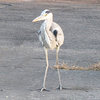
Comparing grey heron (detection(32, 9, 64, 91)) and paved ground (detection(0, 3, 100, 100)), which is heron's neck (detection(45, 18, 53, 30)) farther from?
paved ground (detection(0, 3, 100, 100))

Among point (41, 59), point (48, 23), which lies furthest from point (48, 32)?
point (41, 59)

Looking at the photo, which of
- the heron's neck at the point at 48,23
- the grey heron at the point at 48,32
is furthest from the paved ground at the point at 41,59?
the heron's neck at the point at 48,23

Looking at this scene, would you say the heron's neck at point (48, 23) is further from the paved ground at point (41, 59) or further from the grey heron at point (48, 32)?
the paved ground at point (41, 59)

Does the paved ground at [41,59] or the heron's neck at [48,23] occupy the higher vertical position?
the heron's neck at [48,23]

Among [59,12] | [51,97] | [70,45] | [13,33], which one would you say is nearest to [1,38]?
[13,33]

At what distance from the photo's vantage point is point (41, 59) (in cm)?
927

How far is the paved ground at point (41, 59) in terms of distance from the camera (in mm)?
6230

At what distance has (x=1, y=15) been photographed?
1861cm

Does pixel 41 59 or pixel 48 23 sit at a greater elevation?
pixel 48 23

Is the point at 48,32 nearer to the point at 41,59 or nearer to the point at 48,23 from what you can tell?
the point at 48,23

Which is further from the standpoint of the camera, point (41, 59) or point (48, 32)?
point (41, 59)

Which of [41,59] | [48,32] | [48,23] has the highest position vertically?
[48,23]

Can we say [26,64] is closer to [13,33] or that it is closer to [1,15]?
[13,33]

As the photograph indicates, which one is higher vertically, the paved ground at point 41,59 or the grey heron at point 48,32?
the grey heron at point 48,32
